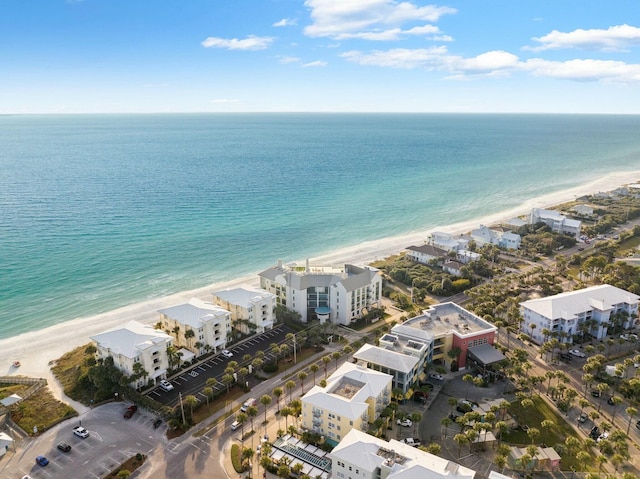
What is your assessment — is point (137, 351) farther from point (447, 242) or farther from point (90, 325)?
point (447, 242)

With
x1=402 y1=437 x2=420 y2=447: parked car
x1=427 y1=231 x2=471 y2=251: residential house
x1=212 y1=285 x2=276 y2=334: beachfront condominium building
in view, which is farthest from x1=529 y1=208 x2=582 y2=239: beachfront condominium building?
x1=402 y1=437 x2=420 y2=447: parked car

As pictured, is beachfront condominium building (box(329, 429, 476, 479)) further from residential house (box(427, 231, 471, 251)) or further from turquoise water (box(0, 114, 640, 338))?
residential house (box(427, 231, 471, 251))

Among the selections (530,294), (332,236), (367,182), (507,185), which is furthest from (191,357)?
(507,185)

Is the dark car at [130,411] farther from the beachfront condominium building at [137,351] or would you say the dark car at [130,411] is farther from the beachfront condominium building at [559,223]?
the beachfront condominium building at [559,223]

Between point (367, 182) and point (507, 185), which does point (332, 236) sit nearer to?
point (367, 182)

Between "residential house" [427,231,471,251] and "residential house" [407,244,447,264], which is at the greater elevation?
"residential house" [427,231,471,251]

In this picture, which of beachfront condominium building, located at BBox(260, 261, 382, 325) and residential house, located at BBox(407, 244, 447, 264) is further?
residential house, located at BBox(407, 244, 447, 264)
